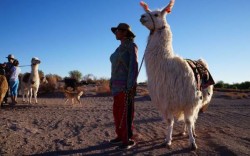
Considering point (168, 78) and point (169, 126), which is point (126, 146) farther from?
point (168, 78)

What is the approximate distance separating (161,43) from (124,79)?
3.17ft

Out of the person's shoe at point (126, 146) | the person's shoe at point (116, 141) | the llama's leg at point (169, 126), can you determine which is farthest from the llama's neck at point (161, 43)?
the person's shoe at point (116, 141)

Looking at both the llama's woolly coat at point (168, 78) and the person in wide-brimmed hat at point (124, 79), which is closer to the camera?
the llama's woolly coat at point (168, 78)

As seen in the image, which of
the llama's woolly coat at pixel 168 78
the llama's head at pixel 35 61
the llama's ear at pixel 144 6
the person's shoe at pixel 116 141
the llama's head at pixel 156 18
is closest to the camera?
the llama's woolly coat at pixel 168 78

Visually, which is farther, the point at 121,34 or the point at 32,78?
the point at 32,78

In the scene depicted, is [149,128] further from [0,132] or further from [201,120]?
[0,132]

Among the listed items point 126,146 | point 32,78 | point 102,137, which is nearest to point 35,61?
point 32,78

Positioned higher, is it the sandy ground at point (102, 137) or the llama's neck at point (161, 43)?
the llama's neck at point (161, 43)

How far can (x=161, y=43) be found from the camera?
21.5ft

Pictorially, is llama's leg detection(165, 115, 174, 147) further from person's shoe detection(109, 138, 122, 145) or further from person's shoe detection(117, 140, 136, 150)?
person's shoe detection(109, 138, 122, 145)

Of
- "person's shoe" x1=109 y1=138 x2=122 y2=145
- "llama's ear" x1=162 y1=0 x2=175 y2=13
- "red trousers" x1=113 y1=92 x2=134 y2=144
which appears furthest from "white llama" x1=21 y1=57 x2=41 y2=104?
"llama's ear" x1=162 y1=0 x2=175 y2=13

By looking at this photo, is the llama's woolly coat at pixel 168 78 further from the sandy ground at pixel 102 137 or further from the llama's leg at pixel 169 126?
the sandy ground at pixel 102 137

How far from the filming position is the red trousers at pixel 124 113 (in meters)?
6.60

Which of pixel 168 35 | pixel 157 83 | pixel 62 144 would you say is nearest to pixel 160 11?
pixel 168 35
